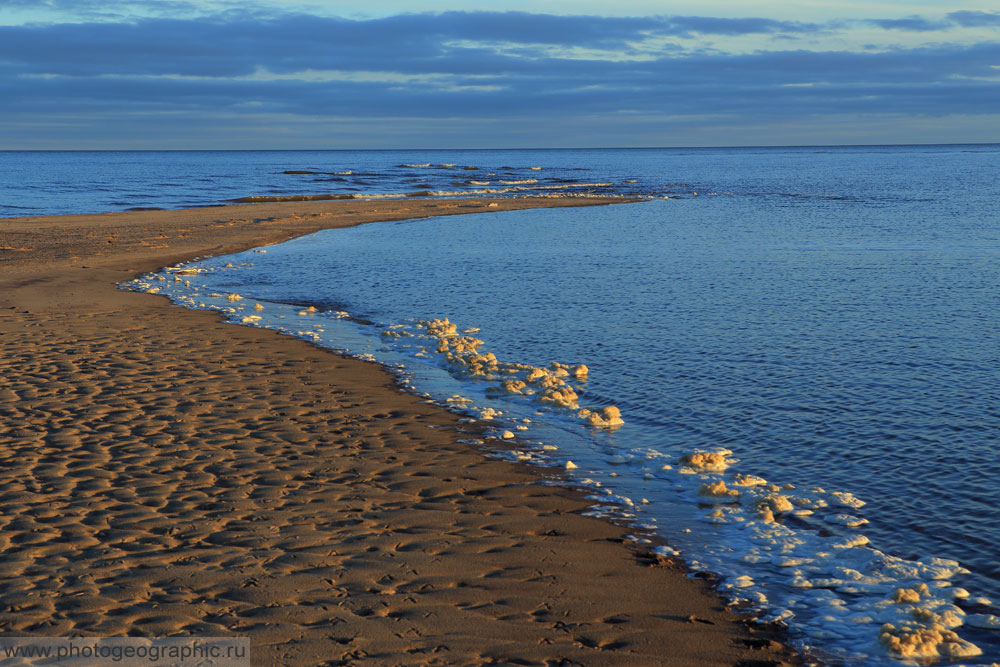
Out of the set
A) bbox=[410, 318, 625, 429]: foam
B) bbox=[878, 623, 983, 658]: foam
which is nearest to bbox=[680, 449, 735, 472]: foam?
bbox=[410, 318, 625, 429]: foam

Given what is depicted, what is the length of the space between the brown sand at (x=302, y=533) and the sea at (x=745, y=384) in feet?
2.57

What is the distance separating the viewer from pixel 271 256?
31.6 m

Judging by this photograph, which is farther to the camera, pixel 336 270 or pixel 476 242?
pixel 476 242

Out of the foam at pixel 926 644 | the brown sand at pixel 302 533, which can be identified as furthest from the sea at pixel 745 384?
the brown sand at pixel 302 533

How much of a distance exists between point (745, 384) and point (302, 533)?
7.90 meters

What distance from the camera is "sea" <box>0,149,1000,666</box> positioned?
23.6 ft

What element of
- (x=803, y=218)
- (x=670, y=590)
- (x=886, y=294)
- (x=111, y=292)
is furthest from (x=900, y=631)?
(x=803, y=218)

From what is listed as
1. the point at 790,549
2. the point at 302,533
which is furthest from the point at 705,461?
the point at 302,533

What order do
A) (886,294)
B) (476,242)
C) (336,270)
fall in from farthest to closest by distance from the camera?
1. (476,242)
2. (336,270)
3. (886,294)

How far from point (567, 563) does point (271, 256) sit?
26348 mm

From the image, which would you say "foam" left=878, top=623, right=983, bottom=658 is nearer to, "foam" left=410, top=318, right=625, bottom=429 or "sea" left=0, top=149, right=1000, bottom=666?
"sea" left=0, top=149, right=1000, bottom=666

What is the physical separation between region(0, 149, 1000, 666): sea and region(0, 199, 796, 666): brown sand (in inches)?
30.9

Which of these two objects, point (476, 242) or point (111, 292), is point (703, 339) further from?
point (476, 242)

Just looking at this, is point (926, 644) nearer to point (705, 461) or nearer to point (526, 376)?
point (705, 461)
